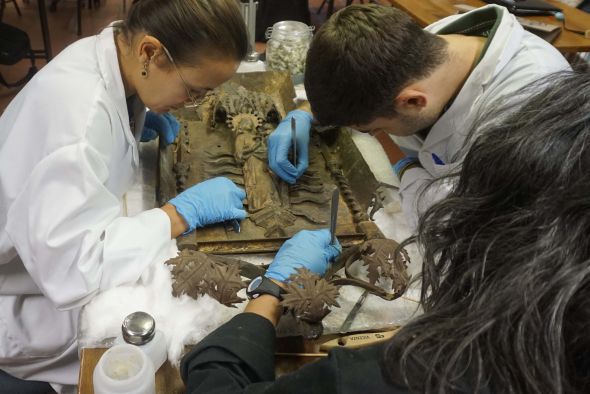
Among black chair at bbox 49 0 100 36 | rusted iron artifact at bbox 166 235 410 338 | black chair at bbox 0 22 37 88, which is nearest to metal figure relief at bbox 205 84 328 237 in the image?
rusted iron artifact at bbox 166 235 410 338

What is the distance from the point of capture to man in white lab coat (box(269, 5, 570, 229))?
142 cm

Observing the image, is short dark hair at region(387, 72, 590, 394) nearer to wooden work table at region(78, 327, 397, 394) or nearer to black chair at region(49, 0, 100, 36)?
wooden work table at region(78, 327, 397, 394)

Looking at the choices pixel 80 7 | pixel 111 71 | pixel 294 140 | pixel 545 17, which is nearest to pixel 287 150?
pixel 294 140

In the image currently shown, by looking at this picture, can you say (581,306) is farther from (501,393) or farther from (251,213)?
→ (251,213)

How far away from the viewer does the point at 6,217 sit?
1256mm

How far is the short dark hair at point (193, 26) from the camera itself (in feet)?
4.15

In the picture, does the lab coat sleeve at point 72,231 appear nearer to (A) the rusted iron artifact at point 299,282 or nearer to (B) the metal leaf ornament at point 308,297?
(A) the rusted iron artifact at point 299,282

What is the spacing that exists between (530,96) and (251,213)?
971 mm

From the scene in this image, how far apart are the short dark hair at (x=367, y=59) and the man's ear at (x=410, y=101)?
0.7 inches

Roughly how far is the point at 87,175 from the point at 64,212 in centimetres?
10

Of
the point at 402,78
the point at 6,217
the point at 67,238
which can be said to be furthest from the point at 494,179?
the point at 6,217

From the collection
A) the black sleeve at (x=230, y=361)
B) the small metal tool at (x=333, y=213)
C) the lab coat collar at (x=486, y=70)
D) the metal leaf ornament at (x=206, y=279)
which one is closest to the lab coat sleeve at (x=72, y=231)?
the metal leaf ornament at (x=206, y=279)

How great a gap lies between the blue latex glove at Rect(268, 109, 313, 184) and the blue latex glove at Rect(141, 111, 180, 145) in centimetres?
36

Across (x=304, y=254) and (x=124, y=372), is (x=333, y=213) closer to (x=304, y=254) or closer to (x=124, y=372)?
(x=304, y=254)
